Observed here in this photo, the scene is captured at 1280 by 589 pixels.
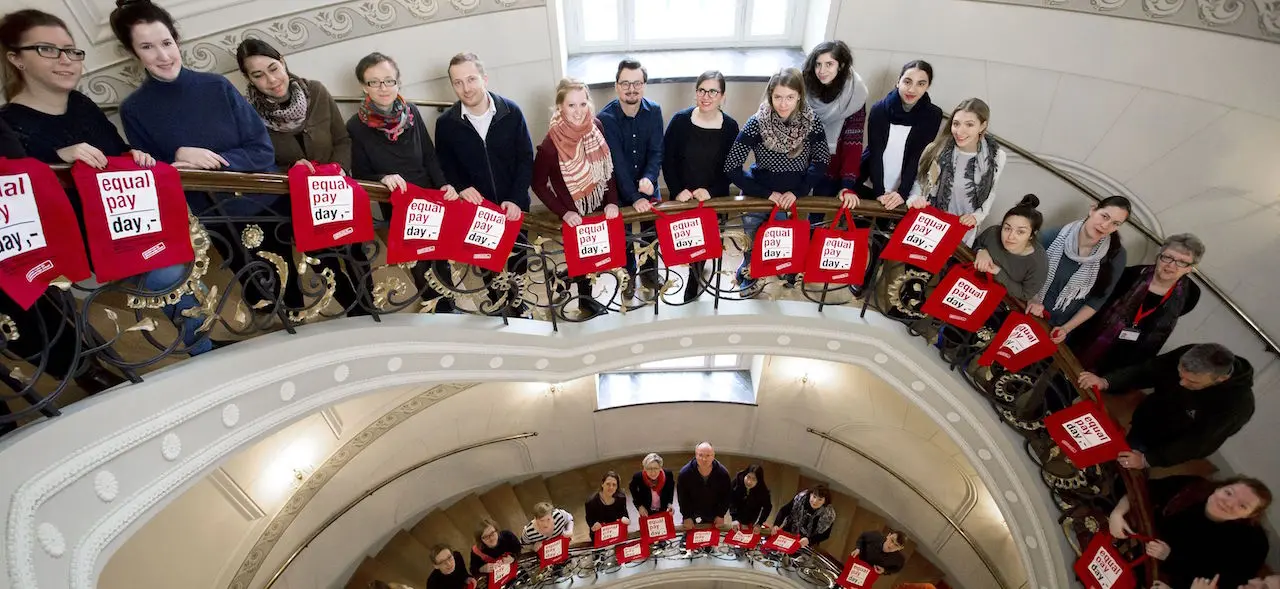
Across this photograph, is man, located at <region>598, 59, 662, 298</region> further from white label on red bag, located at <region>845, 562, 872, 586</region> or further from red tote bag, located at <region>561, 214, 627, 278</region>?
white label on red bag, located at <region>845, 562, 872, 586</region>

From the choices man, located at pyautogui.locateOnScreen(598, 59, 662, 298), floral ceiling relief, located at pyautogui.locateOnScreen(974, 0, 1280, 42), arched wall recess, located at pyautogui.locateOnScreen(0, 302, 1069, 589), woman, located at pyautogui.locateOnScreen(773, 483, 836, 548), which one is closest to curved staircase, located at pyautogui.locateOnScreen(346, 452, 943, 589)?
woman, located at pyautogui.locateOnScreen(773, 483, 836, 548)

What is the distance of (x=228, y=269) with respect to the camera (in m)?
3.78

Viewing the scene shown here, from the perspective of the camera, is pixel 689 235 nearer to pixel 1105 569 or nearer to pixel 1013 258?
pixel 1013 258

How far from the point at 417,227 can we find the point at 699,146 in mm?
1816

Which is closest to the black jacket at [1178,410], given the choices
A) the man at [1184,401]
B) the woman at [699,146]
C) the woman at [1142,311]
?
the man at [1184,401]

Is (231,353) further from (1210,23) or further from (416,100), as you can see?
(1210,23)

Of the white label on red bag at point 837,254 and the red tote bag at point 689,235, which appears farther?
the white label on red bag at point 837,254

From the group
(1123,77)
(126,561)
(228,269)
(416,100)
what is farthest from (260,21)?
(1123,77)

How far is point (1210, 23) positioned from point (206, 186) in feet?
20.5

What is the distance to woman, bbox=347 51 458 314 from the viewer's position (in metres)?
3.38

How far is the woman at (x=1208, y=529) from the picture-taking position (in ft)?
10.3

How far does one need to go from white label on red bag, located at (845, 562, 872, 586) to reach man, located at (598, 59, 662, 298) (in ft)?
14.9

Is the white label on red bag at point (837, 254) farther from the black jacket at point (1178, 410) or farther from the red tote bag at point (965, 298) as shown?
the black jacket at point (1178, 410)

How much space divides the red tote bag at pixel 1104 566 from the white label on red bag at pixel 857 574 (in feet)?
8.70
